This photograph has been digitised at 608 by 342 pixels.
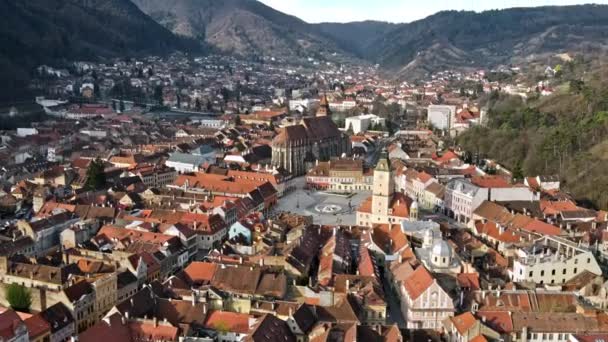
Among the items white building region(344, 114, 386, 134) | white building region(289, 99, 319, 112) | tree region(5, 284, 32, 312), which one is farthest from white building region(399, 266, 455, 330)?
white building region(289, 99, 319, 112)

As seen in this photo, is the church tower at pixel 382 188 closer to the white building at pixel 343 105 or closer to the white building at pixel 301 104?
the white building at pixel 301 104

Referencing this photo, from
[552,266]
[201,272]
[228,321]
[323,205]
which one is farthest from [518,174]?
[228,321]

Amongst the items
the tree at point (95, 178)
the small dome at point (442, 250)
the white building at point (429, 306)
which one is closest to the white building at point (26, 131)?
the tree at point (95, 178)

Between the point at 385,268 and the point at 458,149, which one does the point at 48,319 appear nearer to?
the point at 385,268

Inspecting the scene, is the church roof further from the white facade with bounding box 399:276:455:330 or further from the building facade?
the white facade with bounding box 399:276:455:330

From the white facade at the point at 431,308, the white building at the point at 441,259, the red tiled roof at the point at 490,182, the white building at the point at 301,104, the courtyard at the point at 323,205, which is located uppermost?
the white building at the point at 301,104

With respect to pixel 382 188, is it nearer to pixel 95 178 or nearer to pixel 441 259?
pixel 441 259
